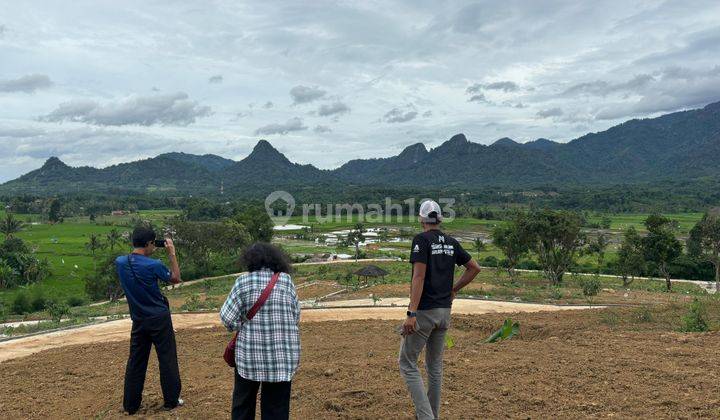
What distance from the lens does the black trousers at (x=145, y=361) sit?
16.6 ft

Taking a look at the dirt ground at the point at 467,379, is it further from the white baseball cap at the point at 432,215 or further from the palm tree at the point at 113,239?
the palm tree at the point at 113,239

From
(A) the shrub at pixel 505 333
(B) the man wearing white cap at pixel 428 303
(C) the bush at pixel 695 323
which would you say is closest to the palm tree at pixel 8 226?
(A) the shrub at pixel 505 333

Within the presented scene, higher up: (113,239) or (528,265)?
(113,239)

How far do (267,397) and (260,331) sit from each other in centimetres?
51

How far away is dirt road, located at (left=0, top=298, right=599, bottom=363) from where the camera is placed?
10758 millimetres

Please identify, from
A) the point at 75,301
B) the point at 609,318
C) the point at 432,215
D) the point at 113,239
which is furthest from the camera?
the point at 113,239

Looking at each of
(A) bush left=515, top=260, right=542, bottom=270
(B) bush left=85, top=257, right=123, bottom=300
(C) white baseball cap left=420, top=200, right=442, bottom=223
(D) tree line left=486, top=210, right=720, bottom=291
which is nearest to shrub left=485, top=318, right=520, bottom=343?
(C) white baseball cap left=420, top=200, right=442, bottom=223

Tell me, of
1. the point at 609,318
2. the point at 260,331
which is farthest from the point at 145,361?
the point at 609,318

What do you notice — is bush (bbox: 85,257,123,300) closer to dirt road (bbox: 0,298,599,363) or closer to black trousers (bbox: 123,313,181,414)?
dirt road (bbox: 0,298,599,363)

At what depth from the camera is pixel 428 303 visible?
14.3 feet

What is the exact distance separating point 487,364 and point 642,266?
106 ft

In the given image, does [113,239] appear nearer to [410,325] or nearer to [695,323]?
[695,323]

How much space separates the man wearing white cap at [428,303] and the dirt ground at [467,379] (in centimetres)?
48

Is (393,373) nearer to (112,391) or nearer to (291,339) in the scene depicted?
(291,339)
